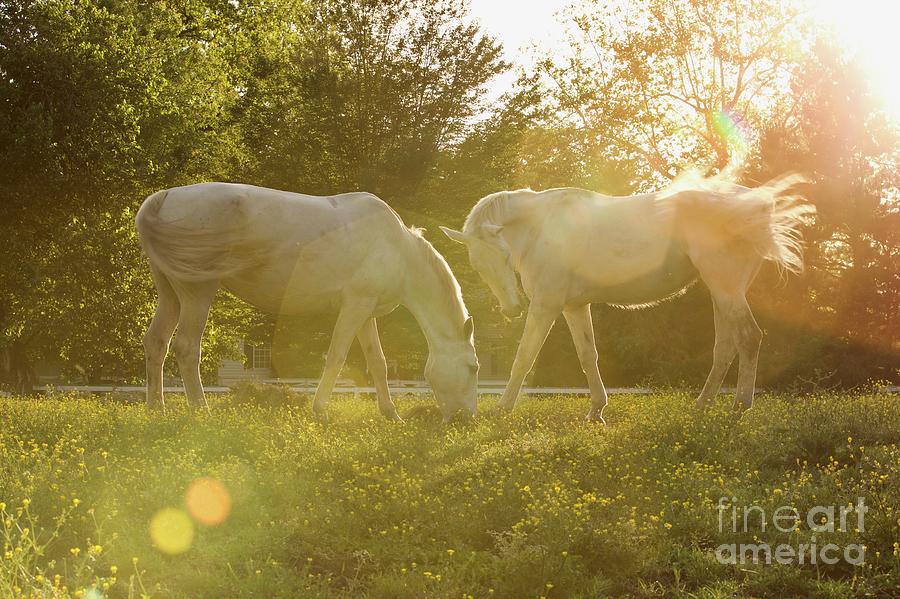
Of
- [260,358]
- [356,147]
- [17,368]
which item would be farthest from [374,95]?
[260,358]

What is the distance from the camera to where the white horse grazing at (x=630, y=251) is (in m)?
10.8

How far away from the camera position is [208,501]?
6.66m

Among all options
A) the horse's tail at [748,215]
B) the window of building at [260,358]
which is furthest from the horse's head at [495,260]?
the window of building at [260,358]

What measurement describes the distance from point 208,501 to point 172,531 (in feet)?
1.90

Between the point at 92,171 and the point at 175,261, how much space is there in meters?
8.90

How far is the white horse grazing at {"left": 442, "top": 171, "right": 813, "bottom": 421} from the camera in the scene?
35.6ft

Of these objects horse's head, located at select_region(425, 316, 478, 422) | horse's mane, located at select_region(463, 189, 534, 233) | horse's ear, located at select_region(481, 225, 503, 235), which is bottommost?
horse's head, located at select_region(425, 316, 478, 422)

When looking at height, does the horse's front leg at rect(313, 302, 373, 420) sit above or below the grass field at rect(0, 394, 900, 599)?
above

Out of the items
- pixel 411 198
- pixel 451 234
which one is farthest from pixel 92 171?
pixel 451 234

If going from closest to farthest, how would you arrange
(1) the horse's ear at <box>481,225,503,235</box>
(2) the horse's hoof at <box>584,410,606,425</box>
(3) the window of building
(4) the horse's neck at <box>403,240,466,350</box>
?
(4) the horse's neck at <box>403,240,466,350</box>, (1) the horse's ear at <box>481,225,503,235</box>, (2) the horse's hoof at <box>584,410,606,425</box>, (3) the window of building

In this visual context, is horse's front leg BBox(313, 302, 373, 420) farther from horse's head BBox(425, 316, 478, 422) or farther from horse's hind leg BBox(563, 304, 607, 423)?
horse's hind leg BBox(563, 304, 607, 423)

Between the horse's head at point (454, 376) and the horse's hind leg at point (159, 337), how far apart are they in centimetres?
325

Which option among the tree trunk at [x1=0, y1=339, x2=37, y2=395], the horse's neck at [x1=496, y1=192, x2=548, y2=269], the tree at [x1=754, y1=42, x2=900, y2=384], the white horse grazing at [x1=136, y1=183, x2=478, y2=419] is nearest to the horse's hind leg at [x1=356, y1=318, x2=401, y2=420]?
the white horse grazing at [x1=136, y1=183, x2=478, y2=419]

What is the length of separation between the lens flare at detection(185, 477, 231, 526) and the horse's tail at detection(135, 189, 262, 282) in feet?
13.0
